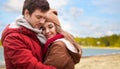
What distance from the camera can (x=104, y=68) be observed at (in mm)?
14523

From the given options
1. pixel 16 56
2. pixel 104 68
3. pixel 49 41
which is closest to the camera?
pixel 16 56

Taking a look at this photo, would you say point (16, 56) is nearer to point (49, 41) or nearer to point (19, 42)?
point (19, 42)

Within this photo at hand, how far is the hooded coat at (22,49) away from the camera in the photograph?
3.28m

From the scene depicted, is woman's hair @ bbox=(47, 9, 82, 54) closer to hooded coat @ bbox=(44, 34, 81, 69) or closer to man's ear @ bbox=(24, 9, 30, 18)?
hooded coat @ bbox=(44, 34, 81, 69)

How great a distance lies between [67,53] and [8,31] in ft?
1.90

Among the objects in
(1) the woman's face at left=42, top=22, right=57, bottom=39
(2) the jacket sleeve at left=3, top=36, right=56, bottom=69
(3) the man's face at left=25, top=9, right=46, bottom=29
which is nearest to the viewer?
(2) the jacket sleeve at left=3, top=36, right=56, bottom=69

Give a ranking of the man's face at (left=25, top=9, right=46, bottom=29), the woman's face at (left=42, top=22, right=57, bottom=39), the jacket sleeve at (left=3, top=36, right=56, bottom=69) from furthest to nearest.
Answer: the woman's face at (left=42, top=22, right=57, bottom=39), the man's face at (left=25, top=9, right=46, bottom=29), the jacket sleeve at (left=3, top=36, right=56, bottom=69)

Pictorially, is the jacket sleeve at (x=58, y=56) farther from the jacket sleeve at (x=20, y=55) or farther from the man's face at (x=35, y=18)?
the man's face at (x=35, y=18)

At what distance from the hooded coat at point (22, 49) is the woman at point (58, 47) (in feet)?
0.29

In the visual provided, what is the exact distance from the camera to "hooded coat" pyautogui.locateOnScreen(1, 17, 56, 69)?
328 cm

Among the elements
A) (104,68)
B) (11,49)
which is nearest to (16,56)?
(11,49)

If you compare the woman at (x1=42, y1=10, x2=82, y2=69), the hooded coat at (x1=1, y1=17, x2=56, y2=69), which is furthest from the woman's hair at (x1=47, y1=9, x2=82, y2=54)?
the hooded coat at (x1=1, y1=17, x2=56, y2=69)

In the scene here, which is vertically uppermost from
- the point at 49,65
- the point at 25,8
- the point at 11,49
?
the point at 25,8

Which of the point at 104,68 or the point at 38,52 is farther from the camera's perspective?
the point at 104,68
